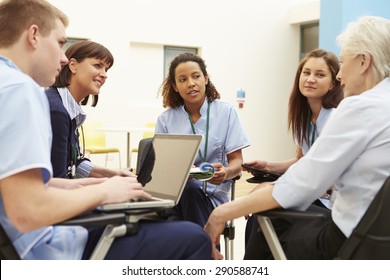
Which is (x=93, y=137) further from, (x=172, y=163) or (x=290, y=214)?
(x=290, y=214)

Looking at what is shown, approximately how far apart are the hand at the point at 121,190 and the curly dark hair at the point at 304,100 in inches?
57.1

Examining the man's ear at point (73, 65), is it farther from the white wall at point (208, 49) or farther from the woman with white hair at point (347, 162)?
the white wall at point (208, 49)

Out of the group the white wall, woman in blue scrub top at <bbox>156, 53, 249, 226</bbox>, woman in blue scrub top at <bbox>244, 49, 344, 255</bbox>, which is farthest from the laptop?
the white wall

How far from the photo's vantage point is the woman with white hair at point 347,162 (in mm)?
1401

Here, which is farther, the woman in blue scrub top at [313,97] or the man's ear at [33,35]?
the woman in blue scrub top at [313,97]

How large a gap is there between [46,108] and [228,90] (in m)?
7.60

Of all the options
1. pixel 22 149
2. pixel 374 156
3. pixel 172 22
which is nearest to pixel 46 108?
pixel 22 149

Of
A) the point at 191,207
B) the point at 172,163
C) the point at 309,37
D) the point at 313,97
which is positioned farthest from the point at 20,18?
the point at 309,37

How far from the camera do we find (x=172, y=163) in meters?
1.71

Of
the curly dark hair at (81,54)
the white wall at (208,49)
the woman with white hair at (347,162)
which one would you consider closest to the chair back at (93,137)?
the white wall at (208,49)

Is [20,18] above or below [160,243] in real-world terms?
above

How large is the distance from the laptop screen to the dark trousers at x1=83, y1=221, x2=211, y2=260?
0.57 feet

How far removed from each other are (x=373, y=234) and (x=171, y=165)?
28.1 inches

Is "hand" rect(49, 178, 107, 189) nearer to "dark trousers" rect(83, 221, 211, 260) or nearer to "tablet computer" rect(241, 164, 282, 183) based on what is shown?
"dark trousers" rect(83, 221, 211, 260)
